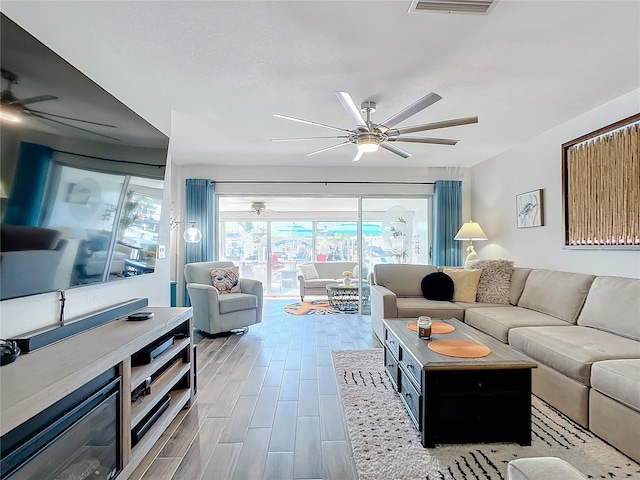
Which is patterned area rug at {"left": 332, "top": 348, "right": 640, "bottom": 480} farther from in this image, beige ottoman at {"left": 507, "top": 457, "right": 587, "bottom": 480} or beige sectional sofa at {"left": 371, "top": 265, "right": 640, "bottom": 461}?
beige ottoman at {"left": 507, "top": 457, "right": 587, "bottom": 480}

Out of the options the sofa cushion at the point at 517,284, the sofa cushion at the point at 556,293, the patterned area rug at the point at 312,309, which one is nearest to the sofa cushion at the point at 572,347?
the sofa cushion at the point at 556,293

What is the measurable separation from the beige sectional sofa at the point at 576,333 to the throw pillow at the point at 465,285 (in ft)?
0.69

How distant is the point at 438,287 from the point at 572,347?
6.18 feet

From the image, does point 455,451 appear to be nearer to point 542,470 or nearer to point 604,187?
point 542,470

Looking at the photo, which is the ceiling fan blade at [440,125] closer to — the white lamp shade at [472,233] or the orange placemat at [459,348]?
the orange placemat at [459,348]

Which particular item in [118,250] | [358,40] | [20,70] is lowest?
[118,250]

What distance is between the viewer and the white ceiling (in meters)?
1.85

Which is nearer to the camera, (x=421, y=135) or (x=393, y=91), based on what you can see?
(x=393, y=91)

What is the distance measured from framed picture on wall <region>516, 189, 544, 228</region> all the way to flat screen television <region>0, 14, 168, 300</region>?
413cm

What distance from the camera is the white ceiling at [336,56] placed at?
6.06 ft

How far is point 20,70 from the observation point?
1.37 metres

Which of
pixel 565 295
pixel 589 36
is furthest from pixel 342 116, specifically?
pixel 565 295

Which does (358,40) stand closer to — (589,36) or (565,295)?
(589,36)

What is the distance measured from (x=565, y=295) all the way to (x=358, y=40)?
114 inches
